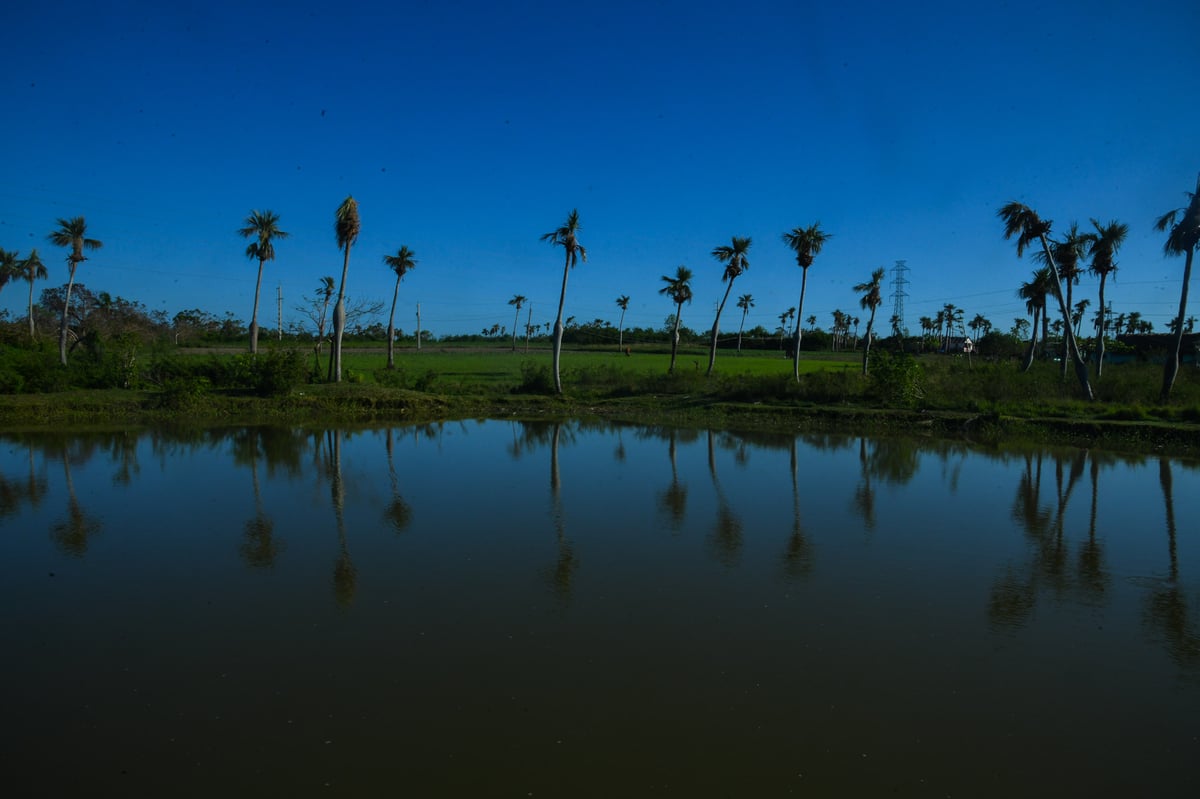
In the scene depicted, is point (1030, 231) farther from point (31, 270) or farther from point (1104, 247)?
point (31, 270)

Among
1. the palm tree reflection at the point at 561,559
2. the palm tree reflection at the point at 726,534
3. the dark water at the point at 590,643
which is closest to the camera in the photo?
the dark water at the point at 590,643

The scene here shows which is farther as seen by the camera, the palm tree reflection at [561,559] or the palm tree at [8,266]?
the palm tree at [8,266]

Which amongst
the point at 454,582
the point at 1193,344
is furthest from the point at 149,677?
the point at 1193,344

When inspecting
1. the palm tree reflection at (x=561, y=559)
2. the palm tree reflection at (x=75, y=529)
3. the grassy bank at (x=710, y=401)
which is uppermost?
the grassy bank at (x=710, y=401)

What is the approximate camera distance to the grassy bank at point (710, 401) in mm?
26984

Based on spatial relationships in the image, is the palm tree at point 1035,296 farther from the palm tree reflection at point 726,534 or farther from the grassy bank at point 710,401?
the palm tree reflection at point 726,534

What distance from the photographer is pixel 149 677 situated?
650 centimetres

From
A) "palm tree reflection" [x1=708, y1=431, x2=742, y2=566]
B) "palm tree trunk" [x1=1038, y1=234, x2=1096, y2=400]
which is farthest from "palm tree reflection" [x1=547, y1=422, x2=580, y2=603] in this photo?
"palm tree trunk" [x1=1038, y1=234, x2=1096, y2=400]

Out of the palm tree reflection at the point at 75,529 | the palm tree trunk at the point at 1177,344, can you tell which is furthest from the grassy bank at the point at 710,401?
the palm tree reflection at the point at 75,529

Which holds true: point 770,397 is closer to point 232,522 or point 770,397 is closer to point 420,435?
point 420,435

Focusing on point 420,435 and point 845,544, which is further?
point 420,435

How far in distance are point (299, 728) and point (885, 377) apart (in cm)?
3208

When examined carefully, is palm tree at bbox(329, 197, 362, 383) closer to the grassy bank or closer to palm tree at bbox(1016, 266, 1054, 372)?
the grassy bank

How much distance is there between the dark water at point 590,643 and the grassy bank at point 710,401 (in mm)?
13310
